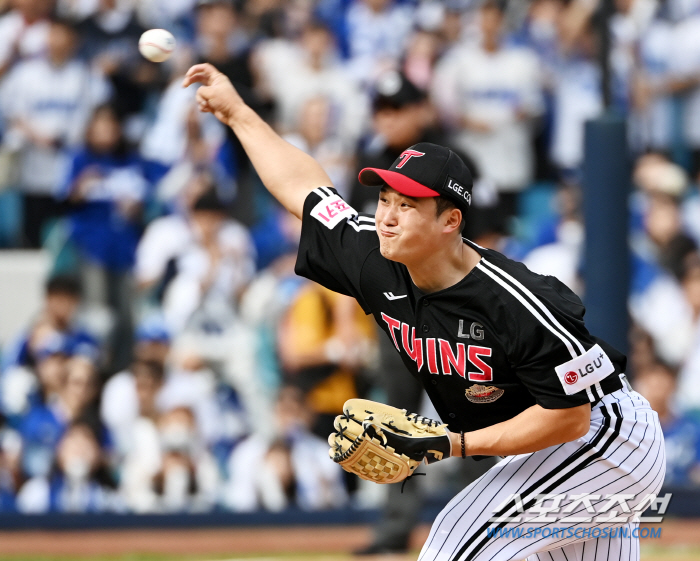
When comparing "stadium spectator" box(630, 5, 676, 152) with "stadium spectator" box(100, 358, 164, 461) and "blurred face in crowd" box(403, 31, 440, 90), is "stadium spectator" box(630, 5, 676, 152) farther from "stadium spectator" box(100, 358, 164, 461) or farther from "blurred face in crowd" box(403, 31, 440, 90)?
"stadium spectator" box(100, 358, 164, 461)

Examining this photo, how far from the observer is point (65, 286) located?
6.63 meters

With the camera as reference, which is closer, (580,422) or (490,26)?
(580,422)

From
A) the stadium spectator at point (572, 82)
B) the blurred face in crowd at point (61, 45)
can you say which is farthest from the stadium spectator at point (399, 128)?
the blurred face in crowd at point (61, 45)

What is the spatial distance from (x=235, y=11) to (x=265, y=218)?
1.45 m

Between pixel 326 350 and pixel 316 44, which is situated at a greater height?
pixel 316 44

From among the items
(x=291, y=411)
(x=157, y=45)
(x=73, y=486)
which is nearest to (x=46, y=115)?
(x=73, y=486)

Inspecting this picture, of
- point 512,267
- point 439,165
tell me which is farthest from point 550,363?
point 439,165

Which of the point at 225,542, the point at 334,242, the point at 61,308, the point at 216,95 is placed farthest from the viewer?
the point at 61,308

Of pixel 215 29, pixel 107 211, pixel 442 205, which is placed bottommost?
pixel 442 205

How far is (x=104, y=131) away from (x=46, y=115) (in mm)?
420

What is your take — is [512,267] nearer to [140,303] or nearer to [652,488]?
[652,488]

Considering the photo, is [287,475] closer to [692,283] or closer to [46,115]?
[692,283]

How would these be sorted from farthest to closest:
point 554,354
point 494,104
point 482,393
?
1. point 494,104
2. point 482,393
3. point 554,354

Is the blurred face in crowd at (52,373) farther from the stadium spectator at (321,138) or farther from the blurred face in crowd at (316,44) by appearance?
the blurred face in crowd at (316,44)
